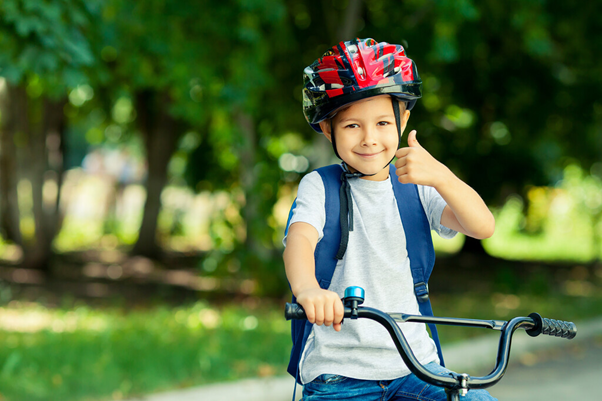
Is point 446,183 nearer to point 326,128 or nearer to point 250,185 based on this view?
point 326,128

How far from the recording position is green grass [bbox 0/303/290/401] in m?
5.11

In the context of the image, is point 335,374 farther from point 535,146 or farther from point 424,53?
point 535,146

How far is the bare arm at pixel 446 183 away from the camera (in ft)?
6.44

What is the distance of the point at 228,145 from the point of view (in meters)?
9.88

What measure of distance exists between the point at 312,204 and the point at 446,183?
0.42 meters

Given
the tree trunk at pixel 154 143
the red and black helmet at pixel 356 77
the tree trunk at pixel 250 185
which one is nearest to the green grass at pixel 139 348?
the tree trunk at pixel 250 185

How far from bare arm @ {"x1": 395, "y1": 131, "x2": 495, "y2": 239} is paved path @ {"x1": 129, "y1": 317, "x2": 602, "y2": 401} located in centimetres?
350

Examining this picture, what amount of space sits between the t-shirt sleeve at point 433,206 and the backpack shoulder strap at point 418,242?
0.03m

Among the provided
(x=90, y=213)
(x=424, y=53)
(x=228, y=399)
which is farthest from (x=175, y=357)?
(x=90, y=213)

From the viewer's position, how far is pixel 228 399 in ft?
16.8

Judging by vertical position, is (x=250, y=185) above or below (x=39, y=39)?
below

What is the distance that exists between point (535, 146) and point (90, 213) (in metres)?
23.1

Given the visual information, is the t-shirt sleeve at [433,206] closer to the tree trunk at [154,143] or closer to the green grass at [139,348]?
the green grass at [139,348]

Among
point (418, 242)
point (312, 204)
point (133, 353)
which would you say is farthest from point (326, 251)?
point (133, 353)
